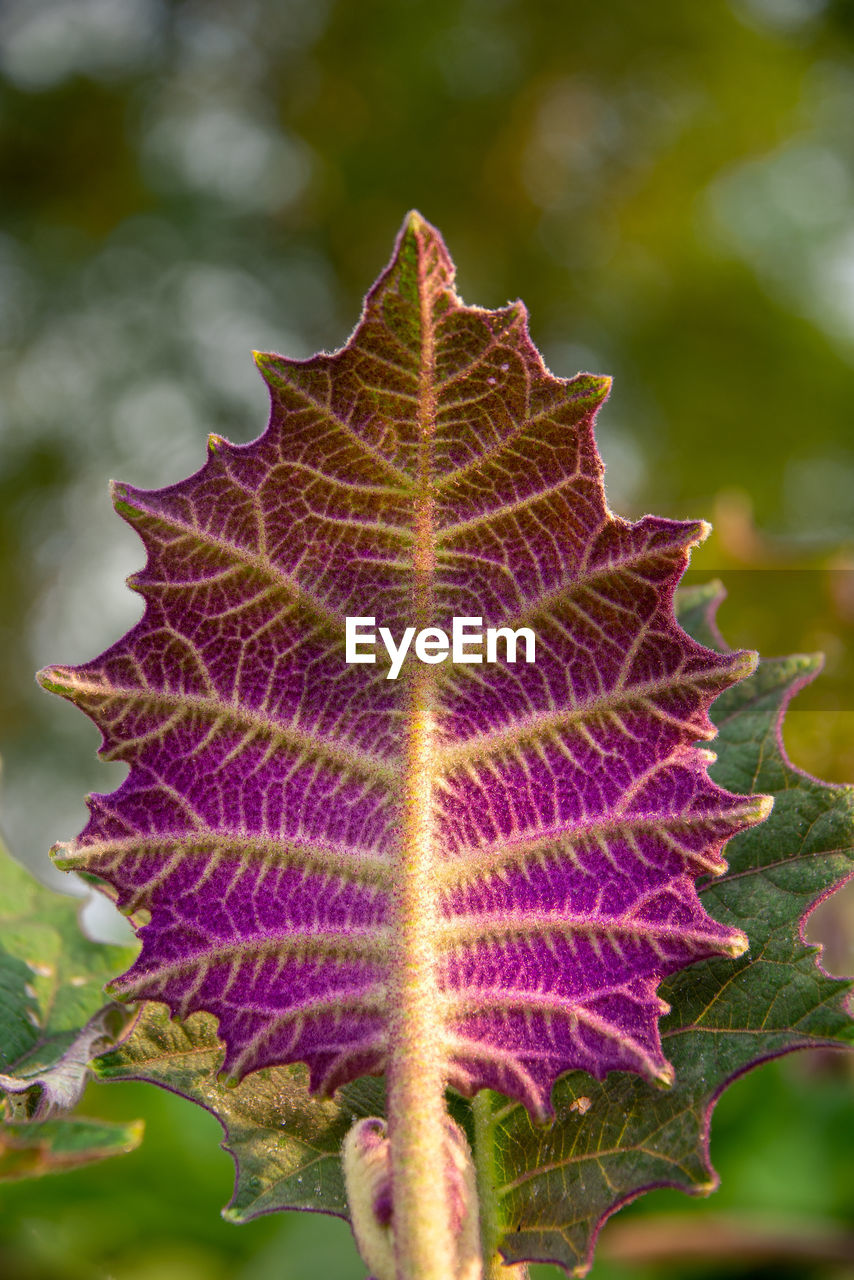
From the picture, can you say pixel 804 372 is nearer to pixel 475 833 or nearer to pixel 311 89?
pixel 311 89

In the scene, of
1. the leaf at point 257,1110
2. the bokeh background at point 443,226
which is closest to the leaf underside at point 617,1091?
the leaf at point 257,1110

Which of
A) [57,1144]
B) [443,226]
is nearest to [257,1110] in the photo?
[57,1144]

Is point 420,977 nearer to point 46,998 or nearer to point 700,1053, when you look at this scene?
point 700,1053

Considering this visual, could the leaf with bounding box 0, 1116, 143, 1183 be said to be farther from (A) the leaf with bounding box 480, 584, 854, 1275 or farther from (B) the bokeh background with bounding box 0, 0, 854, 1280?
(B) the bokeh background with bounding box 0, 0, 854, 1280

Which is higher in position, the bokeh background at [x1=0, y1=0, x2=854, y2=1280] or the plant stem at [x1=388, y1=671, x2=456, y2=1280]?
the bokeh background at [x1=0, y1=0, x2=854, y2=1280]

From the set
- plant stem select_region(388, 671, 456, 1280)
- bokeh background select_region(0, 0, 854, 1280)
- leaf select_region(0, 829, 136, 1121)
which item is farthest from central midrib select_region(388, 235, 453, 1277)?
bokeh background select_region(0, 0, 854, 1280)

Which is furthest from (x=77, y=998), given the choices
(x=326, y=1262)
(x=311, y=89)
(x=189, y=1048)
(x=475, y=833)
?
(x=311, y=89)
